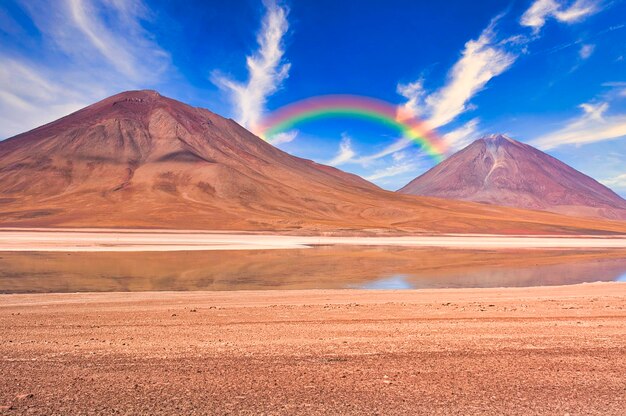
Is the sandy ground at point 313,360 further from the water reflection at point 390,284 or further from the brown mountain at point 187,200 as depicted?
the brown mountain at point 187,200

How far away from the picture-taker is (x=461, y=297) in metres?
18.6

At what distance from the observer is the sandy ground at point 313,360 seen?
21.4ft

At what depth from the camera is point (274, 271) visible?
98.6 ft

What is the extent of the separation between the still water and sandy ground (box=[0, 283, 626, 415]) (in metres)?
8.94

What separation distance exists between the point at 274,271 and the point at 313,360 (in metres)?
21.7

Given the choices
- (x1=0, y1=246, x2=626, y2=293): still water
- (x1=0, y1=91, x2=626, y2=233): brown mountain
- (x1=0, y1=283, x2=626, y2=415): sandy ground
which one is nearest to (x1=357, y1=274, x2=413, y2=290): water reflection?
(x1=0, y1=246, x2=626, y2=293): still water

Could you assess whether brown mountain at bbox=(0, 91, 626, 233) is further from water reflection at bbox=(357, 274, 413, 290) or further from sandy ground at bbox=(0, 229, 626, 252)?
water reflection at bbox=(357, 274, 413, 290)

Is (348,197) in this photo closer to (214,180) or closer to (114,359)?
(214,180)

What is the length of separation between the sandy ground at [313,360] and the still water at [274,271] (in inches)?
352

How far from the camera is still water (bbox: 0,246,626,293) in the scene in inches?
941

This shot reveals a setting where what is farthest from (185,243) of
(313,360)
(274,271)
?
(313,360)

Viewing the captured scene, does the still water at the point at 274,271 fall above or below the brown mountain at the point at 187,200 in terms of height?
below

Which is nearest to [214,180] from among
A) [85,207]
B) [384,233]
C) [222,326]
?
[85,207]

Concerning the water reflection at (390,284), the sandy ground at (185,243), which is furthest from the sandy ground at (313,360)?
the sandy ground at (185,243)
